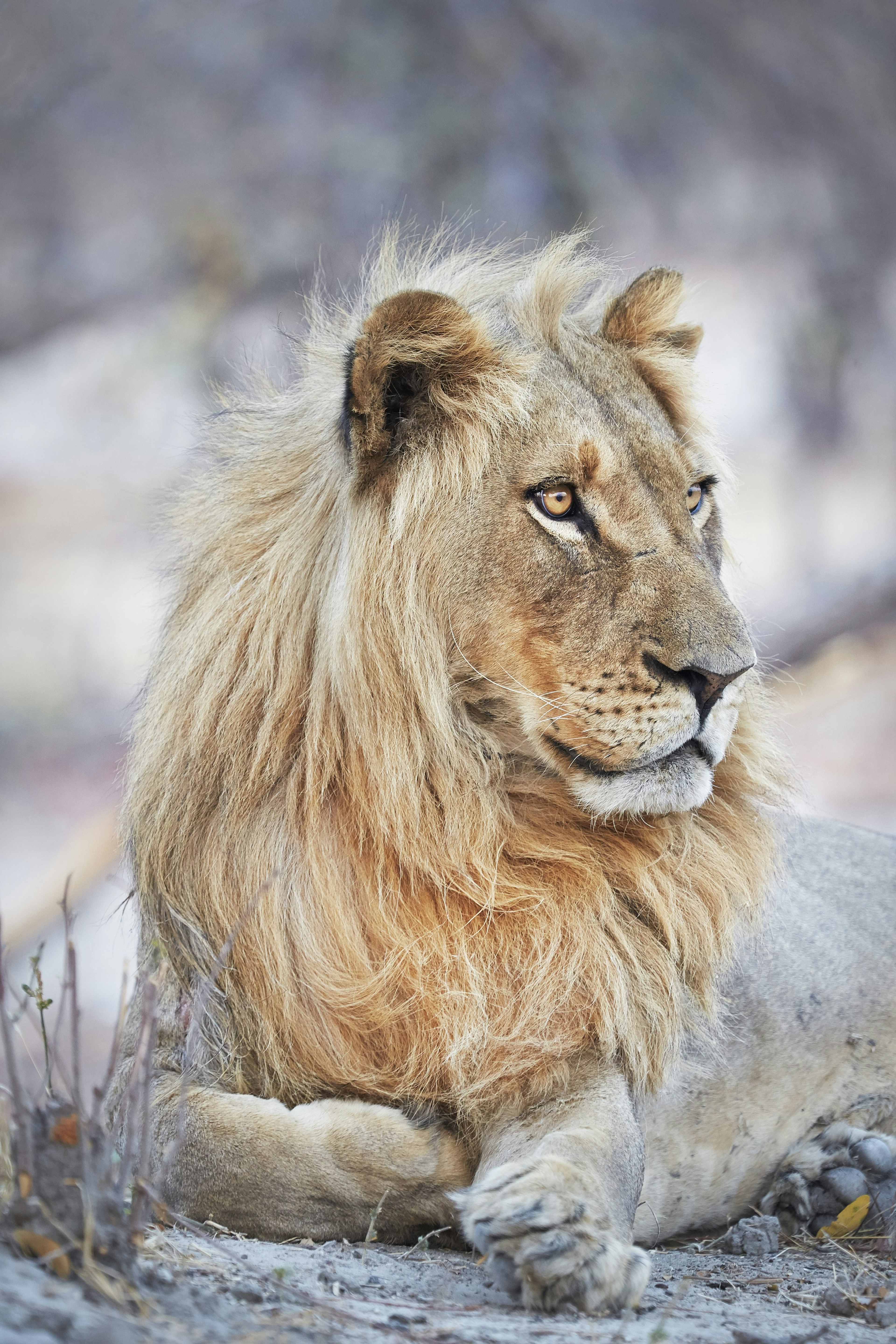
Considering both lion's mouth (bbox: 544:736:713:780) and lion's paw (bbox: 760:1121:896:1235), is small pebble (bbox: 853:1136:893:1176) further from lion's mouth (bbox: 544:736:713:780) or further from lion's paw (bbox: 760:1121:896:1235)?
lion's mouth (bbox: 544:736:713:780)

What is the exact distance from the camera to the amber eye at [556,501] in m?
2.68

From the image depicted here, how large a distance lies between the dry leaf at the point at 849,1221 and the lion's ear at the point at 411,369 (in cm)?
198

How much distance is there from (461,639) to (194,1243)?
1218 millimetres

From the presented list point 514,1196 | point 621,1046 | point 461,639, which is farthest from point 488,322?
point 514,1196

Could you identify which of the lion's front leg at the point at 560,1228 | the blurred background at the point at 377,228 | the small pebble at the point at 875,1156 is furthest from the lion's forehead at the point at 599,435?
the blurred background at the point at 377,228

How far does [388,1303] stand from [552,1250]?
29 cm

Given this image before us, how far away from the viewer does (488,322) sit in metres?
2.91

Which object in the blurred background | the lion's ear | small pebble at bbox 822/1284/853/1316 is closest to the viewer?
small pebble at bbox 822/1284/853/1316

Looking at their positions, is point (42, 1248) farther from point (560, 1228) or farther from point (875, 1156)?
point (875, 1156)

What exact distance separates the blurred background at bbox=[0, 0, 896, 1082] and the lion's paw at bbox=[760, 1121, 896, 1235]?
502 cm

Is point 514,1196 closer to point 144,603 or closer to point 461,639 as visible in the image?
point 461,639

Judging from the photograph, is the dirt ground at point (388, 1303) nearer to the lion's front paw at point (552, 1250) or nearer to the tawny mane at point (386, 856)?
the lion's front paw at point (552, 1250)

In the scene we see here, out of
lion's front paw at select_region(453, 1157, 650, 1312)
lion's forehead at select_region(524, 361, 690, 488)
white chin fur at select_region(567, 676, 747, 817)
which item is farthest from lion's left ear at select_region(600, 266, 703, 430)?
lion's front paw at select_region(453, 1157, 650, 1312)

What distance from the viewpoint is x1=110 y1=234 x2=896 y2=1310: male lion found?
2525 millimetres
